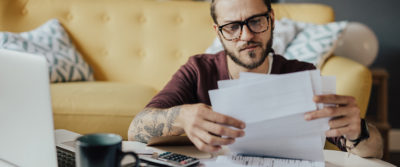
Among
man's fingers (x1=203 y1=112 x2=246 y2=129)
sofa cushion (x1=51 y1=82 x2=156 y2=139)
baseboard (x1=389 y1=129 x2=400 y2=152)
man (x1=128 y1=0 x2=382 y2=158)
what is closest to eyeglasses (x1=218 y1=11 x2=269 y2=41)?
man (x1=128 y1=0 x2=382 y2=158)

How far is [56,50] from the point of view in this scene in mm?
2191

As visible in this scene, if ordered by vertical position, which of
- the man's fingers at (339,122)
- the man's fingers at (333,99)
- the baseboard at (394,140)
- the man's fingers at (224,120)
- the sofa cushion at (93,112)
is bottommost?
the baseboard at (394,140)

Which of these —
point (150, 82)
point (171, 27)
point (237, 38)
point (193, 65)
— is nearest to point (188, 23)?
point (171, 27)

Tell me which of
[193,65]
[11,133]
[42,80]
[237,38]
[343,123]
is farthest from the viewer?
[193,65]

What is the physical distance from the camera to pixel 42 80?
0.59 meters

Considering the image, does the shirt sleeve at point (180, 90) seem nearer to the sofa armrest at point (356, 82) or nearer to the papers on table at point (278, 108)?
the papers on table at point (278, 108)

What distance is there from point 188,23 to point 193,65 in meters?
1.06

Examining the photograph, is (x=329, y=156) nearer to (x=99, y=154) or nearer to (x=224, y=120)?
(x=224, y=120)

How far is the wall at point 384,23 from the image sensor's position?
9.25ft

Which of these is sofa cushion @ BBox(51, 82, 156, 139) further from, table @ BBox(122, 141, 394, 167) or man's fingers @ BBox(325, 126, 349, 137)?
man's fingers @ BBox(325, 126, 349, 137)

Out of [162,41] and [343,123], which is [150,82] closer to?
[162,41]

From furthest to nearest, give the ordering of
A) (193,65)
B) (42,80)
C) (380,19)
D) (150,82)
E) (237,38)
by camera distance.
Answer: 1. (380,19)
2. (150,82)
3. (193,65)
4. (237,38)
5. (42,80)

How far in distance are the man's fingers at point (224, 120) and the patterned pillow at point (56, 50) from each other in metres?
1.53

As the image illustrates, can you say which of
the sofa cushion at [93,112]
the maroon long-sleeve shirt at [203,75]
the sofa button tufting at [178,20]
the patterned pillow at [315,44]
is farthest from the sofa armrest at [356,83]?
the sofa button tufting at [178,20]
